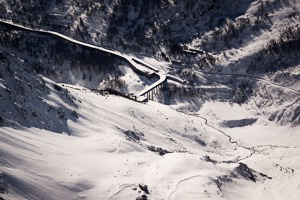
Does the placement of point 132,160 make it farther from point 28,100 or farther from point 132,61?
point 132,61

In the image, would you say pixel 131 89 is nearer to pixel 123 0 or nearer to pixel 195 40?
pixel 195 40

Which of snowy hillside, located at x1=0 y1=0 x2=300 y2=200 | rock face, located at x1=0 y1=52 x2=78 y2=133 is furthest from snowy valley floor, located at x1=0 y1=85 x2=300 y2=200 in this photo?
rock face, located at x1=0 y1=52 x2=78 y2=133

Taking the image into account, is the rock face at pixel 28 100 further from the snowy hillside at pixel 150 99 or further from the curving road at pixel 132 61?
the curving road at pixel 132 61

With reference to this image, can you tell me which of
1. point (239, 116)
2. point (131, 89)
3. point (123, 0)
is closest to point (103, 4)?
point (123, 0)

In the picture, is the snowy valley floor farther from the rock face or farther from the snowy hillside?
the rock face

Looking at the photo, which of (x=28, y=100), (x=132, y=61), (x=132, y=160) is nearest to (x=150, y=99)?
(x=132, y=61)

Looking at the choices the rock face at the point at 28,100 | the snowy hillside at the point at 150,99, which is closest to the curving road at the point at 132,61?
the snowy hillside at the point at 150,99
